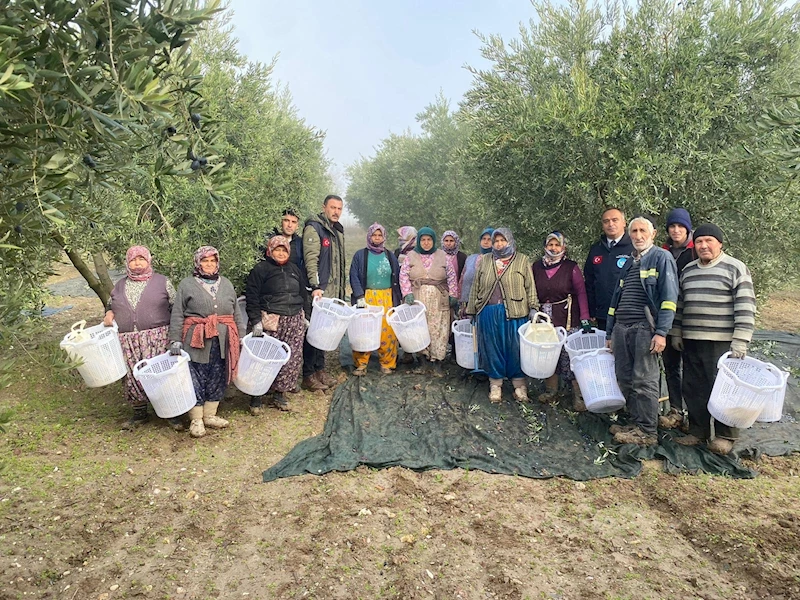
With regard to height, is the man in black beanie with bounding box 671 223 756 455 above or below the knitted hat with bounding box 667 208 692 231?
below

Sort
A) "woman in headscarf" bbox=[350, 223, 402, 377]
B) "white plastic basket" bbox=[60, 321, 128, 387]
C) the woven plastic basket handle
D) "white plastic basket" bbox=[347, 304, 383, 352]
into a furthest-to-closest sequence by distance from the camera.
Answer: "woman in headscarf" bbox=[350, 223, 402, 377] → "white plastic basket" bbox=[347, 304, 383, 352] → "white plastic basket" bbox=[60, 321, 128, 387] → the woven plastic basket handle

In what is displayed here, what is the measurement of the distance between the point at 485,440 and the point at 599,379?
125cm

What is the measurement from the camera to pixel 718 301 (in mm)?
4500

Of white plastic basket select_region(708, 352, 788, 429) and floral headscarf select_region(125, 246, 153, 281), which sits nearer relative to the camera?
white plastic basket select_region(708, 352, 788, 429)

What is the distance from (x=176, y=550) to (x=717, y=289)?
15.4ft

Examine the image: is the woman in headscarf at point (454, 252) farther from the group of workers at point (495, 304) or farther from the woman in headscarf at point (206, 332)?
the woman in headscarf at point (206, 332)

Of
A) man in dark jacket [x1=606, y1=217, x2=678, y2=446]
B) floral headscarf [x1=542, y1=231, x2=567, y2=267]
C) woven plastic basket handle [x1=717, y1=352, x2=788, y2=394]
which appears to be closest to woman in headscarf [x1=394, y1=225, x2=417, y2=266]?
floral headscarf [x1=542, y1=231, x2=567, y2=267]

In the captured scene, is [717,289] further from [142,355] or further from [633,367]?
[142,355]

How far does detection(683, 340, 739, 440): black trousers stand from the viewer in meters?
4.59

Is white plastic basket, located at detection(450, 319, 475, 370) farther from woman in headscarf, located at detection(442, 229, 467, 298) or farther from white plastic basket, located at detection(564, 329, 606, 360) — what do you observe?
white plastic basket, located at detection(564, 329, 606, 360)

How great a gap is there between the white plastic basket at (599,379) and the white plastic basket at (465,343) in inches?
64.1

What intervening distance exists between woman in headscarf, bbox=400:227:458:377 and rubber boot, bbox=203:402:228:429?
276 cm

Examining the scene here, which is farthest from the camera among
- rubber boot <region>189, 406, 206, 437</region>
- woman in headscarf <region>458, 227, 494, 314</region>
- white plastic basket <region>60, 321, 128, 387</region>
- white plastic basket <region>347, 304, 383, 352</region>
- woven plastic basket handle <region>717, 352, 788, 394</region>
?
woman in headscarf <region>458, 227, 494, 314</region>

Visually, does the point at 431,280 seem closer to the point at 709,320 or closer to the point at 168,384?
the point at 709,320
